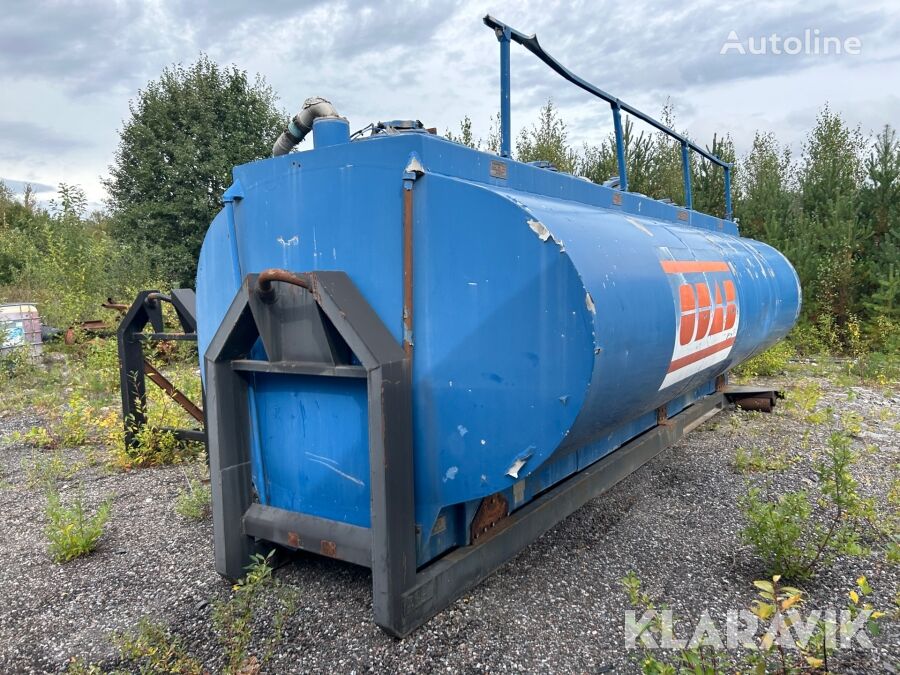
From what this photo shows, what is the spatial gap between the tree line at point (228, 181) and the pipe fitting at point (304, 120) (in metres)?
8.14

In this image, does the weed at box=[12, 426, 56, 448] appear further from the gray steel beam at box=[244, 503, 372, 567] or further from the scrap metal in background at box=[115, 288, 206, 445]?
the gray steel beam at box=[244, 503, 372, 567]

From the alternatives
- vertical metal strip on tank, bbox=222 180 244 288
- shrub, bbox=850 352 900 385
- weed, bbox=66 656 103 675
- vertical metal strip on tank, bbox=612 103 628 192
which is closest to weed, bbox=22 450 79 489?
weed, bbox=66 656 103 675

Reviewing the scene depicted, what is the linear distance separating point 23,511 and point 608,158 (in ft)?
41.3

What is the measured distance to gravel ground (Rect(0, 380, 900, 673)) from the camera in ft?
7.25

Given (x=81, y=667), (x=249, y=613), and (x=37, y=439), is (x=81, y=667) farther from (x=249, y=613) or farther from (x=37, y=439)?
(x=37, y=439)

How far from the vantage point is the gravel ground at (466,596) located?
2209 mm

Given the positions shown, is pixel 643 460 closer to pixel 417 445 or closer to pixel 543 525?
pixel 543 525

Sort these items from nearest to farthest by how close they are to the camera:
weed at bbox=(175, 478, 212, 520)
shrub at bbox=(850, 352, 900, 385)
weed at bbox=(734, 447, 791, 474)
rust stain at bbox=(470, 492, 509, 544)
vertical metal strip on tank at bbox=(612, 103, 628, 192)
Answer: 1. rust stain at bbox=(470, 492, 509, 544)
2. weed at bbox=(175, 478, 212, 520)
3. vertical metal strip on tank at bbox=(612, 103, 628, 192)
4. weed at bbox=(734, 447, 791, 474)
5. shrub at bbox=(850, 352, 900, 385)

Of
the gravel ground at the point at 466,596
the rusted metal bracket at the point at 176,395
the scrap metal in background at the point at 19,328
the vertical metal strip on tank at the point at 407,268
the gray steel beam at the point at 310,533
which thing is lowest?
the gravel ground at the point at 466,596

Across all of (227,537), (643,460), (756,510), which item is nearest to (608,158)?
(643,460)

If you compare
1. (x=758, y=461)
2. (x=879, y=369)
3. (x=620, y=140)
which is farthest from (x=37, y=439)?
(x=879, y=369)

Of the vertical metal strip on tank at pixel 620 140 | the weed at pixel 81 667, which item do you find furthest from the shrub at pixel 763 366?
the weed at pixel 81 667

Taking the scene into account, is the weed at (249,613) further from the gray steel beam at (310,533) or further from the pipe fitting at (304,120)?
the pipe fitting at (304,120)

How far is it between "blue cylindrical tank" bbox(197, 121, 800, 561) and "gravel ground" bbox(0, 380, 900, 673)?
1.18 ft
